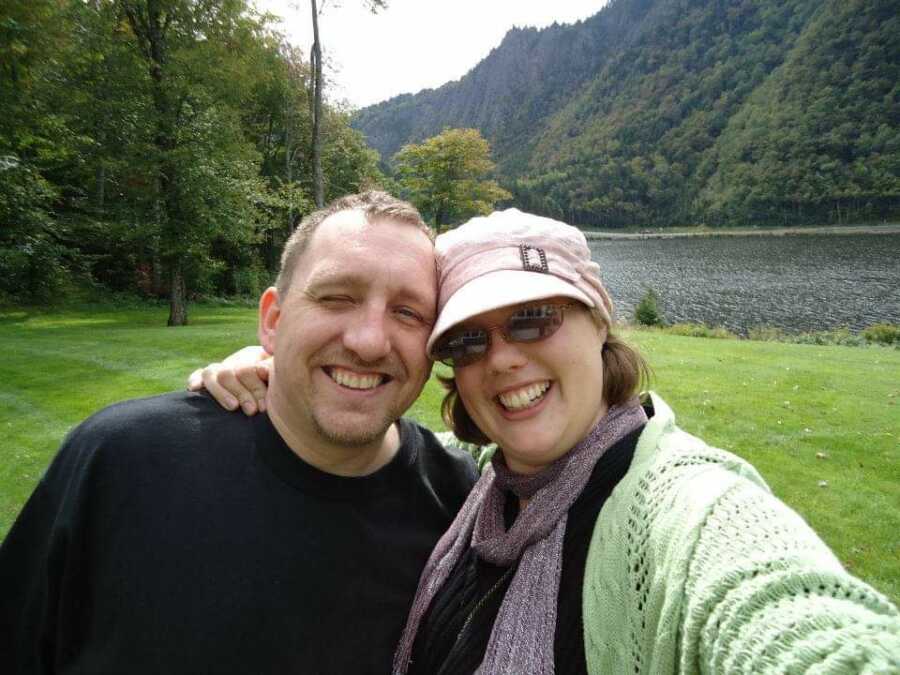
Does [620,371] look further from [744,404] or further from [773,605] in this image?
[744,404]

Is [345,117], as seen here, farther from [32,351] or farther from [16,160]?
[32,351]

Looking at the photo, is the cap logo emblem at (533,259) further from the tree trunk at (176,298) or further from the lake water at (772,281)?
the lake water at (772,281)

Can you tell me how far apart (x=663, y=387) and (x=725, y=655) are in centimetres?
853

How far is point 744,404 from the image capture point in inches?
316

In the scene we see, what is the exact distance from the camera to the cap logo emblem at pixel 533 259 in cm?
167

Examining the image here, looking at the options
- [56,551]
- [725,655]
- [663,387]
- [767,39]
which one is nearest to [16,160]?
[56,551]

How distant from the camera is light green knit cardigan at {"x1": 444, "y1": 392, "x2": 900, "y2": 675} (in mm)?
926

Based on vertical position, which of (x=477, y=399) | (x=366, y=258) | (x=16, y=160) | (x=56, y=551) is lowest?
(x=56, y=551)

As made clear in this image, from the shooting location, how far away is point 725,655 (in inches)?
39.4

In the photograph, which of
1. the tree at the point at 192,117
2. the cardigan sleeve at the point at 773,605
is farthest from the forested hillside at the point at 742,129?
the cardigan sleeve at the point at 773,605

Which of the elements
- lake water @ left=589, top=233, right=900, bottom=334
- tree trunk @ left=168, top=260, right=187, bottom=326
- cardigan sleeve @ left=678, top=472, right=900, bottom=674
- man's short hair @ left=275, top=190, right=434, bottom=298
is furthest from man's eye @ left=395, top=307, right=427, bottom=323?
Result: lake water @ left=589, top=233, right=900, bottom=334

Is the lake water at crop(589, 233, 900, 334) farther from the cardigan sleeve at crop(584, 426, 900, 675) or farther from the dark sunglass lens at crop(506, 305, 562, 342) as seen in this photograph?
the cardigan sleeve at crop(584, 426, 900, 675)

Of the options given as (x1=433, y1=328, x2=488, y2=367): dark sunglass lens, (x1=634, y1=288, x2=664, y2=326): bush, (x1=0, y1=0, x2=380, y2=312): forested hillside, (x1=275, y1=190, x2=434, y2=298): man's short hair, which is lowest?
(x1=634, y1=288, x2=664, y2=326): bush

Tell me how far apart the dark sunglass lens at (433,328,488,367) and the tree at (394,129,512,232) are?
30477 millimetres
